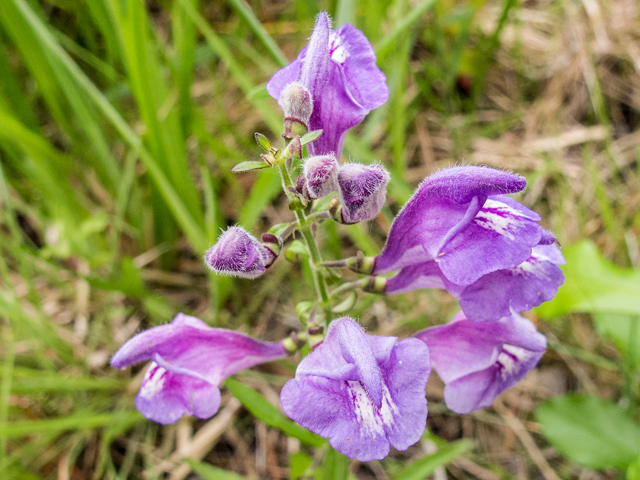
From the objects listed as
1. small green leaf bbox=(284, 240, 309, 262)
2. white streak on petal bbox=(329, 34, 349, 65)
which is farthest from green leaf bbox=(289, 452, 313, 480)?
white streak on petal bbox=(329, 34, 349, 65)

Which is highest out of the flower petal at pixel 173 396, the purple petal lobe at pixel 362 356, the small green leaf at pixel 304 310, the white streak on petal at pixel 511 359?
the purple petal lobe at pixel 362 356

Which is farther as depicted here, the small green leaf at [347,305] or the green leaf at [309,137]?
the small green leaf at [347,305]

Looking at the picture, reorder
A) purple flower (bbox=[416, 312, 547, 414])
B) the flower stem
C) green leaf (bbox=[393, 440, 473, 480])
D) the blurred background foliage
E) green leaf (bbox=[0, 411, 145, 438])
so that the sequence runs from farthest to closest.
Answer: the blurred background foliage
green leaf (bbox=[0, 411, 145, 438])
green leaf (bbox=[393, 440, 473, 480])
purple flower (bbox=[416, 312, 547, 414])
the flower stem

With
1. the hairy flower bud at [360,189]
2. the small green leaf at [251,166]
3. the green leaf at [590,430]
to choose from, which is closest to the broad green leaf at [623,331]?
the green leaf at [590,430]

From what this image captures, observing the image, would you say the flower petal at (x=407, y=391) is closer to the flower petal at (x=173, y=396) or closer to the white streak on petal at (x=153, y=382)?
the flower petal at (x=173, y=396)

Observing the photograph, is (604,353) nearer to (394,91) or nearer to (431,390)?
(431,390)

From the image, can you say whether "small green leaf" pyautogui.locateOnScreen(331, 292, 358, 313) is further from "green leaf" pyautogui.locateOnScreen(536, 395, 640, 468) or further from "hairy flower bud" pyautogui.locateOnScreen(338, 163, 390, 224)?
"green leaf" pyautogui.locateOnScreen(536, 395, 640, 468)
